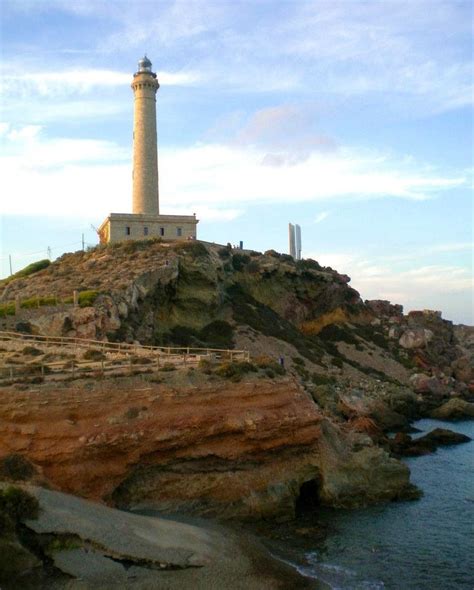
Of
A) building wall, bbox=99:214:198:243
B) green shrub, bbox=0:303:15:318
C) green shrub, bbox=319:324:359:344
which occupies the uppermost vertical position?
building wall, bbox=99:214:198:243

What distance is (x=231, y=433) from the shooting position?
84.5 feet

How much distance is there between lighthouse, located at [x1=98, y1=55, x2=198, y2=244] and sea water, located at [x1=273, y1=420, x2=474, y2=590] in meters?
43.7

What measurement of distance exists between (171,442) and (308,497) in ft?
24.7

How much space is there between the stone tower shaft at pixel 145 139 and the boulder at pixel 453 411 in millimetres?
35005

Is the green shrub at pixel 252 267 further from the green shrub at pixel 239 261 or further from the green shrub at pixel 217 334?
the green shrub at pixel 217 334

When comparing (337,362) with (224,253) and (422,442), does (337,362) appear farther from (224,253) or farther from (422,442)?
(422,442)

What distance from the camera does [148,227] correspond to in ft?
221

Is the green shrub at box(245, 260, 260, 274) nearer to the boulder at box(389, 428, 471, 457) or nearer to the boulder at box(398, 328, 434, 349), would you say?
the boulder at box(398, 328, 434, 349)

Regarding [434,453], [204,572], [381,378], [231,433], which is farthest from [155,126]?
[204,572]

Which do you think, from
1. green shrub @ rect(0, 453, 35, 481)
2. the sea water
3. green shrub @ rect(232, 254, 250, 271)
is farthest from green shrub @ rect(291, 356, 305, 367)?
green shrub @ rect(0, 453, 35, 481)

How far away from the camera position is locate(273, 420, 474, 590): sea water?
20.6 metres

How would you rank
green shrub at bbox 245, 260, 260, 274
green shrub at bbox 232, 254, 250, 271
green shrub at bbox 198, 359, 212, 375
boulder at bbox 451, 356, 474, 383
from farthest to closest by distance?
boulder at bbox 451, 356, 474, 383 < green shrub at bbox 245, 260, 260, 274 < green shrub at bbox 232, 254, 250, 271 < green shrub at bbox 198, 359, 212, 375

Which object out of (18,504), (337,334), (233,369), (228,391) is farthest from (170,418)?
(337,334)

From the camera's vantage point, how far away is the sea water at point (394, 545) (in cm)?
2058
